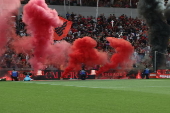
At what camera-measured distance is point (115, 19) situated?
56.8m

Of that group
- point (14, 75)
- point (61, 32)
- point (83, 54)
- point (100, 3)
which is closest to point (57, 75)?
point (83, 54)

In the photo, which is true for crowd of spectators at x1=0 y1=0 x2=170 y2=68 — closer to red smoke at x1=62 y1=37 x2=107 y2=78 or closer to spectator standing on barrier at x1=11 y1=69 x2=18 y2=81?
red smoke at x1=62 y1=37 x2=107 y2=78

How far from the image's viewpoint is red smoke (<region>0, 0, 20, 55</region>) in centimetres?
3719

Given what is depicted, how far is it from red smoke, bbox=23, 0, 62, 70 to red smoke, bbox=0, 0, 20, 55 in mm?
1344

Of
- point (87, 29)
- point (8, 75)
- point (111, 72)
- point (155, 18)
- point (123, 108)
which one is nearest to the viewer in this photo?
point (123, 108)

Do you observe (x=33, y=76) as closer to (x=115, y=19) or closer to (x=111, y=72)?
(x=111, y=72)

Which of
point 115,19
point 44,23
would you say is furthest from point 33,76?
point 115,19

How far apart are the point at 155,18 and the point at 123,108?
35155 millimetres

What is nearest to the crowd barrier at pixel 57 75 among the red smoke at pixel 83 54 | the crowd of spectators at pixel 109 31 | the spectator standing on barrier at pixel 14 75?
the spectator standing on barrier at pixel 14 75

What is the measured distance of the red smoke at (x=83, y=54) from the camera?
1585 inches

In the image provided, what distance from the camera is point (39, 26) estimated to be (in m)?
38.9

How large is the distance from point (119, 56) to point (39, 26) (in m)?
8.95

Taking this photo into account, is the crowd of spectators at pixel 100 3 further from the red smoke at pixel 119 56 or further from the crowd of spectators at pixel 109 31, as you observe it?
the red smoke at pixel 119 56

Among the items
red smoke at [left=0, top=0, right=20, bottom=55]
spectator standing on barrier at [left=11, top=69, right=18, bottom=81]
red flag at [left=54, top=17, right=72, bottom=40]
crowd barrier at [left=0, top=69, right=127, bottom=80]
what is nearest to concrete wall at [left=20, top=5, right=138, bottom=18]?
red flag at [left=54, top=17, right=72, bottom=40]
